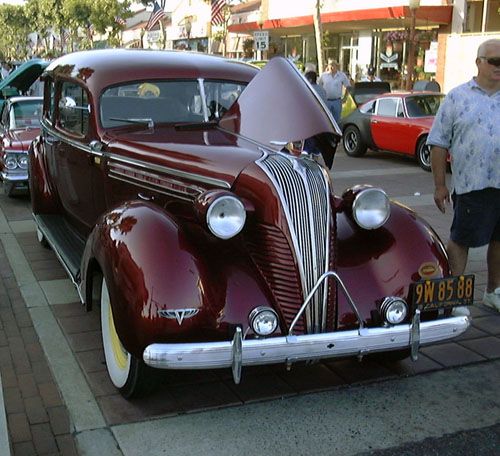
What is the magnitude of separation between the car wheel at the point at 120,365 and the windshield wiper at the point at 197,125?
142cm

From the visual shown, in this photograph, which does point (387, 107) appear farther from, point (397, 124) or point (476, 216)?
point (476, 216)

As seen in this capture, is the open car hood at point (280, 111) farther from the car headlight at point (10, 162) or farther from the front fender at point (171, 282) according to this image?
the car headlight at point (10, 162)

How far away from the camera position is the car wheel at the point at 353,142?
13859 millimetres

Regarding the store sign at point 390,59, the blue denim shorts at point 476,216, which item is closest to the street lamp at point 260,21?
the store sign at point 390,59

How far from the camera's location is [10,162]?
→ 344 inches

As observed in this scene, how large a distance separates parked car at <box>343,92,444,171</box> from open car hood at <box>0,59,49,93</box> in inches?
261

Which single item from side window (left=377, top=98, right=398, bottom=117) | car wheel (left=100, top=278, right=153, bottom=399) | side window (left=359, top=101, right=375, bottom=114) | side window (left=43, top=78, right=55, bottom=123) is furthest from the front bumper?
side window (left=359, top=101, right=375, bottom=114)

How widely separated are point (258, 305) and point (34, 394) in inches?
55.4

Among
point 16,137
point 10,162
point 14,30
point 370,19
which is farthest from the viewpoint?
point 14,30

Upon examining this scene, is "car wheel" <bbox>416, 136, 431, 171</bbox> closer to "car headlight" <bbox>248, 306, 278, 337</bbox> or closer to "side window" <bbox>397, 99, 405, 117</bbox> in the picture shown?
"side window" <bbox>397, 99, 405, 117</bbox>

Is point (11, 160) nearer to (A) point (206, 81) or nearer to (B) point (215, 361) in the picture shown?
(A) point (206, 81)

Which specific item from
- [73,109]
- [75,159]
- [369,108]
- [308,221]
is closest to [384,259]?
[308,221]

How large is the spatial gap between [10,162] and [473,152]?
6.28 metres

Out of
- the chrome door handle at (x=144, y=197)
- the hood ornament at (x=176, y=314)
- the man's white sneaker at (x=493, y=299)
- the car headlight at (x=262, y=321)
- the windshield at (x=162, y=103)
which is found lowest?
the man's white sneaker at (x=493, y=299)
